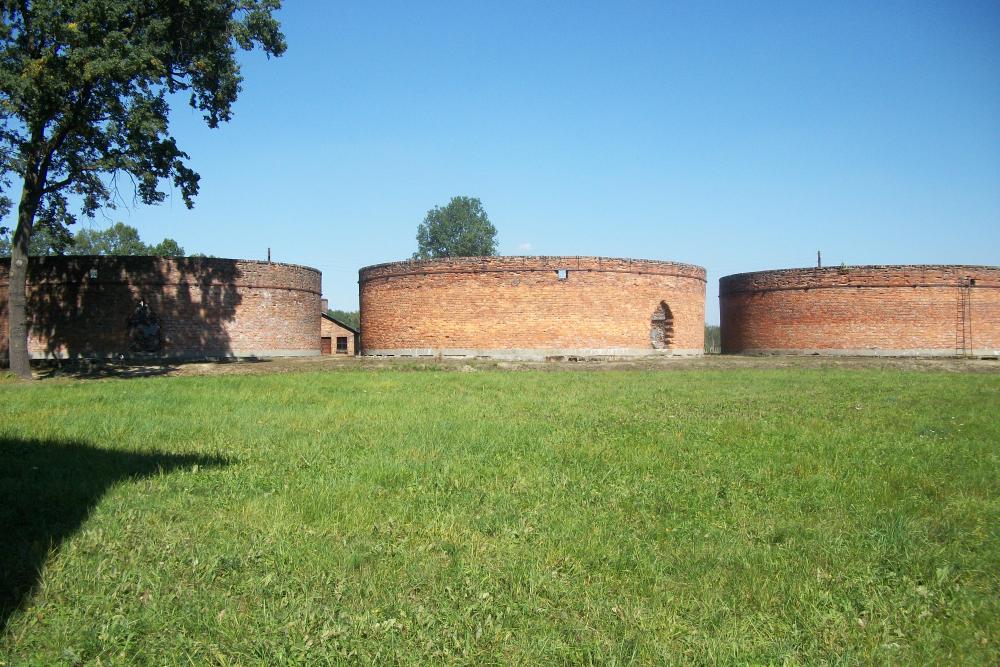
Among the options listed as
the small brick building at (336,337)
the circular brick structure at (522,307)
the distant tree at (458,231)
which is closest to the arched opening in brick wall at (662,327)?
the circular brick structure at (522,307)

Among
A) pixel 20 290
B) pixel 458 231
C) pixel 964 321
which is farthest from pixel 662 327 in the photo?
pixel 458 231

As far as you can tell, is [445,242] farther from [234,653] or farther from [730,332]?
[234,653]

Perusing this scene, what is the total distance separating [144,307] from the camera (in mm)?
24047

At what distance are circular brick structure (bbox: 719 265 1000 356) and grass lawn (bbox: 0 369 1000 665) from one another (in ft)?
65.0

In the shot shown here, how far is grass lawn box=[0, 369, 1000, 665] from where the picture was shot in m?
2.96

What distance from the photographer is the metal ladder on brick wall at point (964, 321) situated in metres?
25.8

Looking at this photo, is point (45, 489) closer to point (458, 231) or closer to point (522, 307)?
point (522, 307)

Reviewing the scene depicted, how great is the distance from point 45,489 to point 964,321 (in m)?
29.6

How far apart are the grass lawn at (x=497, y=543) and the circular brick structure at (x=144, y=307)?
57.0 ft

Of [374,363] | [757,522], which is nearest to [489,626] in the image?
[757,522]

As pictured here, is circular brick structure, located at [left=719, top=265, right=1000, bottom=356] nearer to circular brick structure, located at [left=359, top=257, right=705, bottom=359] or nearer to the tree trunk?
circular brick structure, located at [left=359, top=257, right=705, bottom=359]

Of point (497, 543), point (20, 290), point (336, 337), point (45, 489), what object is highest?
point (20, 290)

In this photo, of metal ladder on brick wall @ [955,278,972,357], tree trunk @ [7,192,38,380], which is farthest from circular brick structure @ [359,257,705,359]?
metal ladder on brick wall @ [955,278,972,357]

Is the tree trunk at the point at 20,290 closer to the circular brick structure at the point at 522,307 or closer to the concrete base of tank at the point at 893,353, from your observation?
the circular brick structure at the point at 522,307
